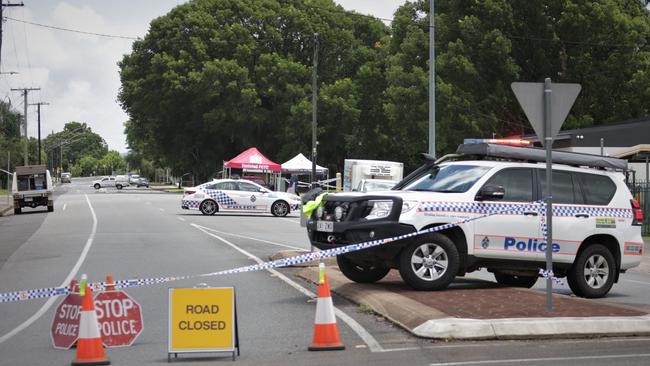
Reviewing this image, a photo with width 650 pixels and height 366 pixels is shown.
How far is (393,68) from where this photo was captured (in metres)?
48.5

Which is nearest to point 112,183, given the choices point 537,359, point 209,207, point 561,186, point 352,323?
point 209,207

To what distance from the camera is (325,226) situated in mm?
11523

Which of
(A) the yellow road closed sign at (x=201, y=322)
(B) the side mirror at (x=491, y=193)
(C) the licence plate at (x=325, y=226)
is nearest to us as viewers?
(A) the yellow road closed sign at (x=201, y=322)

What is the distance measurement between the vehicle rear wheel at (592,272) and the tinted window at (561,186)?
0.77 m

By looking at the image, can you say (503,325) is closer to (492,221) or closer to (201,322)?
(492,221)

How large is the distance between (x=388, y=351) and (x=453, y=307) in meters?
1.96

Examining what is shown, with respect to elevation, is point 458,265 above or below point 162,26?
below

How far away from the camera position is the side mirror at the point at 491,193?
11.2 m

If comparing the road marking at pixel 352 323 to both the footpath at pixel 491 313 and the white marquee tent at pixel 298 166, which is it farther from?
the white marquee tent at pixel 298 166

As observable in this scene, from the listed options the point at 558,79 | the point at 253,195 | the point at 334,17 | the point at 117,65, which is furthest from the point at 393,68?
the point at 117,65

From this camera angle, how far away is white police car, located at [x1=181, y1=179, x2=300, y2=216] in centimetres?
3469

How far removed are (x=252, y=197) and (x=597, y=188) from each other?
2359 centimetres

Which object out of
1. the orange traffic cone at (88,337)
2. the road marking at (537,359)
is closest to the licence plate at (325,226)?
the road marking at (537,359)

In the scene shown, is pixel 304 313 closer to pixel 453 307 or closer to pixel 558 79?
pixel 453 307
